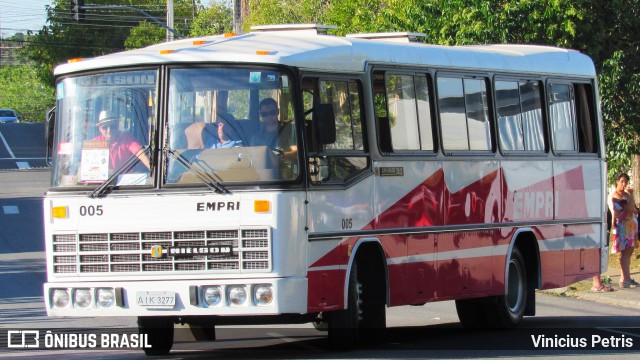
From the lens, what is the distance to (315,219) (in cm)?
1139

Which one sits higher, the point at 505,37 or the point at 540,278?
the point at 505,37

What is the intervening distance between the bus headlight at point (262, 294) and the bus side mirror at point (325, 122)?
1.43 metres

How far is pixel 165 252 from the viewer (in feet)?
36.6

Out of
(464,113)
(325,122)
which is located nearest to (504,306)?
(464,113)

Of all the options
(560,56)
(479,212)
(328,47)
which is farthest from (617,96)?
(328,47)

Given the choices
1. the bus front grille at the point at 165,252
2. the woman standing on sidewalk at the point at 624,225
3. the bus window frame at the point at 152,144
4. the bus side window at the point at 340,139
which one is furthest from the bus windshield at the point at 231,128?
the woman standing on sidewalk at the point at 624,225

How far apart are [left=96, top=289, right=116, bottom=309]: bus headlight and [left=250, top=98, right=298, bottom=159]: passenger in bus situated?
1819 mm

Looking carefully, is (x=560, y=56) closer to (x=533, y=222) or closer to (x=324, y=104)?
(x=533, y=222)

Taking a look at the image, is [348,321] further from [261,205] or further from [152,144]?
[152,144]

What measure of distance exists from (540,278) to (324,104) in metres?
5.26

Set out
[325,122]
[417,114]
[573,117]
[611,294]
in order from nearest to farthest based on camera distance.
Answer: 1. [325,122]
2. [417,114]
3. [573,117]
4. [611,294]

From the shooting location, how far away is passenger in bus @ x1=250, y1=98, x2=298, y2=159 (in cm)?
1115

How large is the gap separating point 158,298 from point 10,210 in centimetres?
2746

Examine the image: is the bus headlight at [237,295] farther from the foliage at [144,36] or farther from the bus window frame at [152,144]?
the foliage at [144,36]
